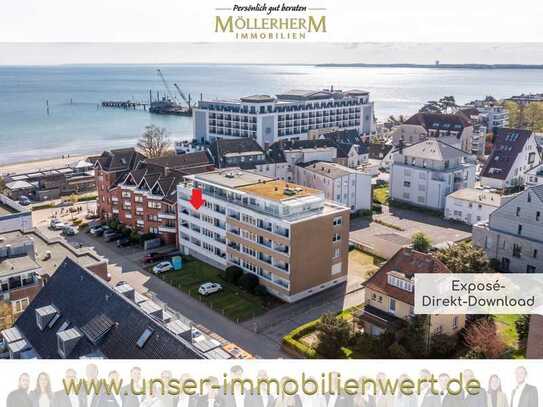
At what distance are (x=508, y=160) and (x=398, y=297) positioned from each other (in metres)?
21.0

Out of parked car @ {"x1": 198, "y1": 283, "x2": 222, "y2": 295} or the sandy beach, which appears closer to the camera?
parked car @ {"x1": 198, "y1": 283, "x2": 222, "y2": 295}

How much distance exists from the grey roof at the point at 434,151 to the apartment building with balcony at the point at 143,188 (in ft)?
38.5

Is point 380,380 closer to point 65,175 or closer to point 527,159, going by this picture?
point 527,159

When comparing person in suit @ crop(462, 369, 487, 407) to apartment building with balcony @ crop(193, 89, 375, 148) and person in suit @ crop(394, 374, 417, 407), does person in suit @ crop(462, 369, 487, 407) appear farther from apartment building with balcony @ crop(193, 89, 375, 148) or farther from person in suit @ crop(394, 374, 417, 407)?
apartment building with balcony @ crop(193, 89, 375, 148)

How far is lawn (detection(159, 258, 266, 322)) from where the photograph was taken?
61.5ft

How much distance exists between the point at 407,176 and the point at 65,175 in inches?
883

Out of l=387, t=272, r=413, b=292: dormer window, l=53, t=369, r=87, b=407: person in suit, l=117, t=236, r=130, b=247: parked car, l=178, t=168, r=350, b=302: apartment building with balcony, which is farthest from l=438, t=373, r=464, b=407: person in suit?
l=117, t=236, r=130, b=247: parked car

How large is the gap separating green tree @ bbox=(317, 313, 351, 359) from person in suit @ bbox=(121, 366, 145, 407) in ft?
27.5

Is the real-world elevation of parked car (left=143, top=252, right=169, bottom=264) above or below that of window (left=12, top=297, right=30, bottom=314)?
below

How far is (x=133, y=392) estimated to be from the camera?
7.61 meters

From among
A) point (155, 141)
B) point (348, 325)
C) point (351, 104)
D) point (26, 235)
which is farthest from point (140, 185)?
point (351, 104)

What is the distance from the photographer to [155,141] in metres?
43.5

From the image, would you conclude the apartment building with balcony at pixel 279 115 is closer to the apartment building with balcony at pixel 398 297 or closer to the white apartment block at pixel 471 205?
the white apartment block at pixel 471 205

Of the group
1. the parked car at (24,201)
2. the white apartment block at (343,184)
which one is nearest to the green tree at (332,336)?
the white apartment block at (343,184)
